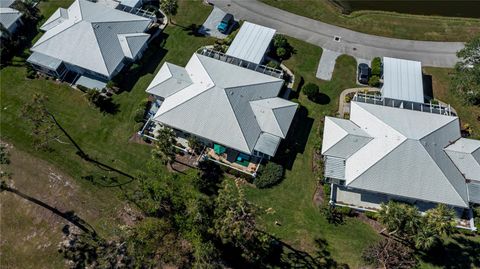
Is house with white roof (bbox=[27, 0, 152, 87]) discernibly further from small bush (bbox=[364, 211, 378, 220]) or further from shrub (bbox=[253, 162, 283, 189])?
small bush (bbox=[364, 211, 378, 220])

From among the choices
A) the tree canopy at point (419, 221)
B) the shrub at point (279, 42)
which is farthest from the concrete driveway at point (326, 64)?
the tree canopy at point (419, 221)

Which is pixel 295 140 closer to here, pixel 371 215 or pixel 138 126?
pixel 371 215

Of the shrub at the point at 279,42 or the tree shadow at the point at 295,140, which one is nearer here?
the tree shadow at the point at 295,140

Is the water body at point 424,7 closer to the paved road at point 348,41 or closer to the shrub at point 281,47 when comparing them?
the paved road at point 348,41

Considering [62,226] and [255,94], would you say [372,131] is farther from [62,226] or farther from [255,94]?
[62,226]

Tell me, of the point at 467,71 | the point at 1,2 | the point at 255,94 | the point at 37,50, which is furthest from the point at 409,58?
the point at 1,2
